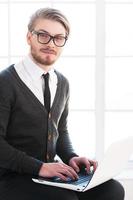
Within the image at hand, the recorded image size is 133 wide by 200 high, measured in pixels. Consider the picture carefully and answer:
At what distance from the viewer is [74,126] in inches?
116

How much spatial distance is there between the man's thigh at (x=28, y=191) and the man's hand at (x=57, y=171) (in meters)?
0.05

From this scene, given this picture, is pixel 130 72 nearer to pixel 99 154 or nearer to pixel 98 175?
pixel 99 154

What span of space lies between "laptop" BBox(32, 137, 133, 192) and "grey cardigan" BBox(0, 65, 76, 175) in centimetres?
11

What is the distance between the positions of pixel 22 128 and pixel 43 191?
34 cm

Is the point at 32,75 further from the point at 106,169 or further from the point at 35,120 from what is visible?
the point at 106,169

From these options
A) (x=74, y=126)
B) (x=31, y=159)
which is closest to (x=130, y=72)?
(x=74, y=126)

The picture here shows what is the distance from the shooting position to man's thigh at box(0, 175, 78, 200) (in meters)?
1.71

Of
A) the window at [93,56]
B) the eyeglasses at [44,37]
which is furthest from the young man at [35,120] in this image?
the window at [93,56]

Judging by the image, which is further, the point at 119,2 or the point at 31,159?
the point at 119,2

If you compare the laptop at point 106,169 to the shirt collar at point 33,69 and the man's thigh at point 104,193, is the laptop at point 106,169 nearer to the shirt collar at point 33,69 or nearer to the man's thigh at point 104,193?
the man's thigh at point 104,193

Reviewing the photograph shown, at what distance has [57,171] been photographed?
5.84 feet

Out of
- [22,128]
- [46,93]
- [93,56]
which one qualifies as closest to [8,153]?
[22,128]

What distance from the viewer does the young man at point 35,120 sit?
5.94 feet

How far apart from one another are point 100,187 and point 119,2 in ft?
4.50
